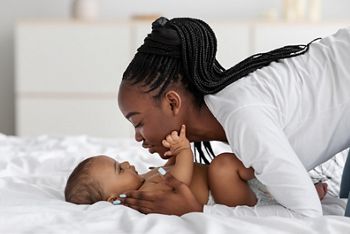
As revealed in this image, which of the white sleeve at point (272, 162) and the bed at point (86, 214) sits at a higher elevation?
the white sleeve at point (272, 162)

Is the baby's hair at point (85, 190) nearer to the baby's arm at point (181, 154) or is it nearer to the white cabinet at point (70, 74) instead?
the baby's arm at point (181, 154)

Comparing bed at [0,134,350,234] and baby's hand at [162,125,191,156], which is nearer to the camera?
bed at [0,134,350,234]

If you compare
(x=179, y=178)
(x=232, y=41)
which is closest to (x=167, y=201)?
(x=179, y=178)

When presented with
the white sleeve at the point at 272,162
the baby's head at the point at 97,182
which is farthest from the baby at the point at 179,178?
the white sleeve at the point at 272,162

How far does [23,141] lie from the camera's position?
2.65 meters

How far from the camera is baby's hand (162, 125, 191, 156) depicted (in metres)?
1.61

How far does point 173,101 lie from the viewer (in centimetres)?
160

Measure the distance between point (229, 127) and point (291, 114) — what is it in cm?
20

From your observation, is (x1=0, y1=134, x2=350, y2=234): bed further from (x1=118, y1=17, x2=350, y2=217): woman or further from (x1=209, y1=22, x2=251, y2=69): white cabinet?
(x1=209, y1=22, x2=251, y2=69): white cabinet

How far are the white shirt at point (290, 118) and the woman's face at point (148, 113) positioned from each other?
0.32 feet

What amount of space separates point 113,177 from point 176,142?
17cm

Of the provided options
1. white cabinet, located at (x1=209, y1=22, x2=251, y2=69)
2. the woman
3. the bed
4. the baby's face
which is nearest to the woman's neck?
the woman

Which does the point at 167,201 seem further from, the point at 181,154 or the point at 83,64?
the point at 83,64

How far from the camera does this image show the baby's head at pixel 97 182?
1.56m
